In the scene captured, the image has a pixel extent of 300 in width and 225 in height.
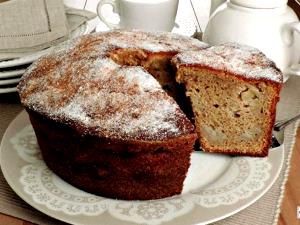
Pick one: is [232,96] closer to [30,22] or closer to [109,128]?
[109,128]

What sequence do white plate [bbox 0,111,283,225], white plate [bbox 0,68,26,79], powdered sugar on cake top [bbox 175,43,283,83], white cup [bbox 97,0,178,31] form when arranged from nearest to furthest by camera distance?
white plate [bbox 0,111,283,225]
powdered sugar on cake top [bbox 175,43,283,83]
white plate [bbox 0,68,26,79]
white cup [bbox 97,0,178,31]

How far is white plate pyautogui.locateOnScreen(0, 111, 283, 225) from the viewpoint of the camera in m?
1.00

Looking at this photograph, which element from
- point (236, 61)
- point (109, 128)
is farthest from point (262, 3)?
point (109, 128)

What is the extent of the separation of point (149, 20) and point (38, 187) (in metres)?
0.86

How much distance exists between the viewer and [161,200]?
3.52ft

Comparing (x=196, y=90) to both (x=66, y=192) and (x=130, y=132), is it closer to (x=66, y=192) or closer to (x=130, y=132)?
(x=130, y=132)

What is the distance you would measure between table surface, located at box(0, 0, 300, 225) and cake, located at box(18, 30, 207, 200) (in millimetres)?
154

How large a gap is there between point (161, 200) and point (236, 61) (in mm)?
411

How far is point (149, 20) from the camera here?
1766mm

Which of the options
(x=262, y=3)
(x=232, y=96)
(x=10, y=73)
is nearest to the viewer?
(x=232, y=96)

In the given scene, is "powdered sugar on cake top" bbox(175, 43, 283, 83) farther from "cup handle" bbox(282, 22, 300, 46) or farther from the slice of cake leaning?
"cup handle" bbox(282, 22, 300, 46)

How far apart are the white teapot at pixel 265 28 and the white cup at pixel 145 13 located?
27cm

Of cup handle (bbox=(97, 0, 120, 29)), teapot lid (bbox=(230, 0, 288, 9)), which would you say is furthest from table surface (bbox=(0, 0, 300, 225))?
cup handle (bbox=(97, 0, 120, 29))

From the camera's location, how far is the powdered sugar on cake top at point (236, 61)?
47.9 inches
